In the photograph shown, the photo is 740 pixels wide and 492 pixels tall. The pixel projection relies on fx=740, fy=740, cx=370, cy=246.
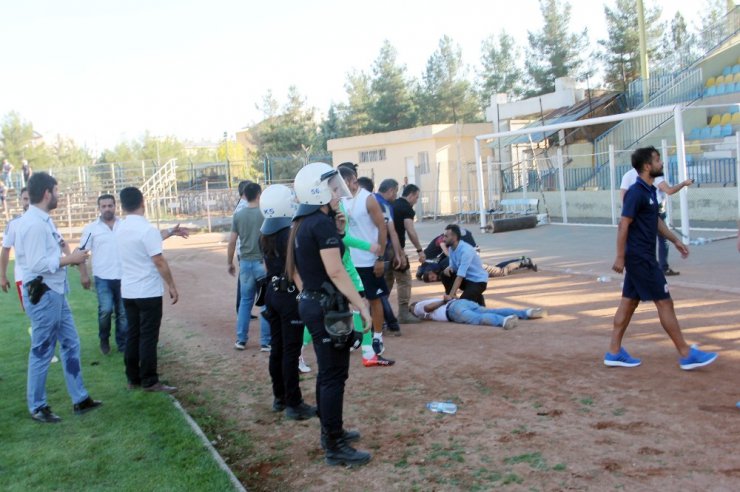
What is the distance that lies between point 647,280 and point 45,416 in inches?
207

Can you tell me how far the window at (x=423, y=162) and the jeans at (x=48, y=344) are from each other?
3192 cm

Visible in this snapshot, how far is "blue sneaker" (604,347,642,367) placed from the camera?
6.77m

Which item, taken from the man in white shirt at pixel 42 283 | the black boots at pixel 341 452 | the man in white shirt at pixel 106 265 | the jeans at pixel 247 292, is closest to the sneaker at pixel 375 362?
the jeans at pixel 247 292

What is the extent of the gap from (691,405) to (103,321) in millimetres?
6611

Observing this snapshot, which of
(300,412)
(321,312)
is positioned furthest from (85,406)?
(321,312)

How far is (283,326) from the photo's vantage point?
19.1 feet

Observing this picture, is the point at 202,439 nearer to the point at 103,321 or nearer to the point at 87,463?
the point at 87,463

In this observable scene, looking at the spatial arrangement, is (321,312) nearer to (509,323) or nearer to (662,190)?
(509,323)

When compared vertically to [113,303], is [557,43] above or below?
above

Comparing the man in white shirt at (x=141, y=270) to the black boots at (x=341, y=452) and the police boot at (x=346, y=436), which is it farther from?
the black boots at (x=341, y=452)

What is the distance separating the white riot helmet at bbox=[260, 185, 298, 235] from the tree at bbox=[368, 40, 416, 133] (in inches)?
A: 2104

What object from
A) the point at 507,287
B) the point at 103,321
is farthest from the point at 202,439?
the point at 507,287

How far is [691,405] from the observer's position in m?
5.62

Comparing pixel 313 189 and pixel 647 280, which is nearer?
pixel 313 189
